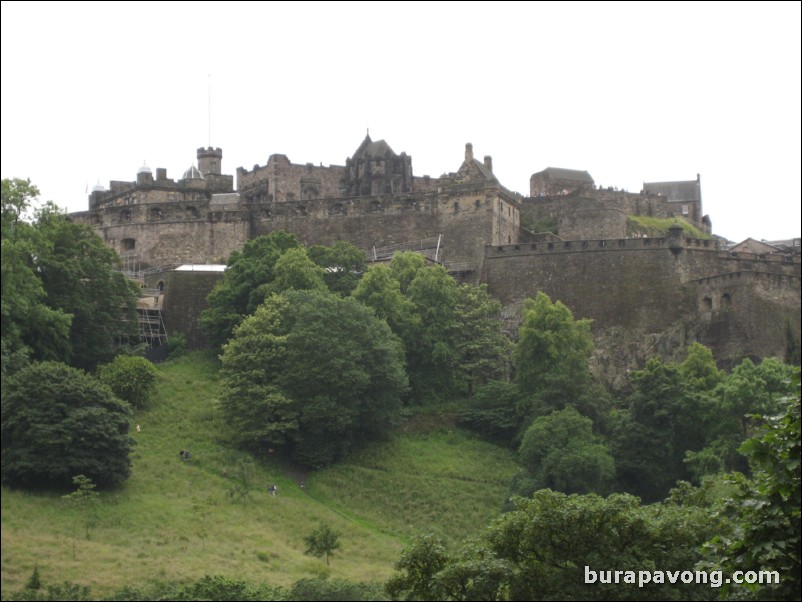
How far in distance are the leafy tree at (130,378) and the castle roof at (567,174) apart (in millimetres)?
34305

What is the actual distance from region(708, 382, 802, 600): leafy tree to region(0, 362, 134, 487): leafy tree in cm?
2404

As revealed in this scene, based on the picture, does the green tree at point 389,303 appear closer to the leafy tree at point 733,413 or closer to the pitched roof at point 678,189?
the leafy tree at point 733,413

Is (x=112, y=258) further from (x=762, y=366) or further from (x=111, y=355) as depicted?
(x=762, y=366)

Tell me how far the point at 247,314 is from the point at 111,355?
6.55m

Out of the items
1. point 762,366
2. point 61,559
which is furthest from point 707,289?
point 61,559

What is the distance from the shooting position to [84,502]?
3788cm

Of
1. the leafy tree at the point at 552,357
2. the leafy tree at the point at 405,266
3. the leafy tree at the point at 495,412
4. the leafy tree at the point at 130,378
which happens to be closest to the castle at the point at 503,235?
the leafy tree at the point at 405,266

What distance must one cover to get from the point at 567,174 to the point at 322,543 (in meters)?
43.4

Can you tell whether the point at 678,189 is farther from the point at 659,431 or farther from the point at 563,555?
the point at 563,555

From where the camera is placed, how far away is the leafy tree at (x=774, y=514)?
18109 millimetres

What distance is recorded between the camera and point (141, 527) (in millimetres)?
37719

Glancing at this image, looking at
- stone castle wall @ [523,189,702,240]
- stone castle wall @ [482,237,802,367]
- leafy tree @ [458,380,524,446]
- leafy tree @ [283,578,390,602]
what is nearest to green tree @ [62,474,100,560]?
leafy tree @ [283,578,390,602]

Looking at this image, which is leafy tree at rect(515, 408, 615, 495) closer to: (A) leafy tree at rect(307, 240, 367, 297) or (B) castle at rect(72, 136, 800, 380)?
(B) castle at rect(72, 136, 800, 380)

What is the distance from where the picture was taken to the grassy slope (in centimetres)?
3462
